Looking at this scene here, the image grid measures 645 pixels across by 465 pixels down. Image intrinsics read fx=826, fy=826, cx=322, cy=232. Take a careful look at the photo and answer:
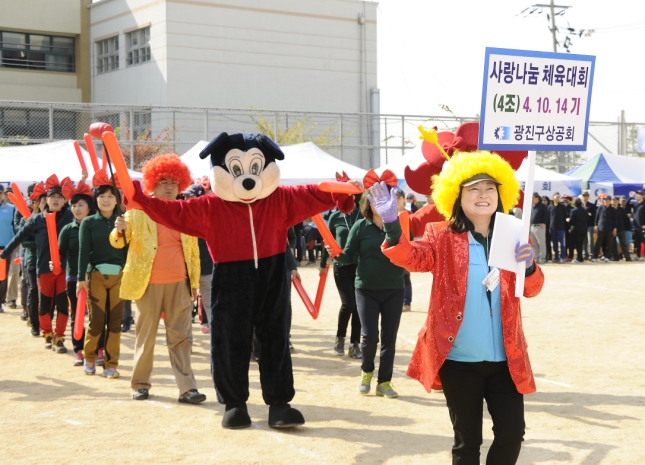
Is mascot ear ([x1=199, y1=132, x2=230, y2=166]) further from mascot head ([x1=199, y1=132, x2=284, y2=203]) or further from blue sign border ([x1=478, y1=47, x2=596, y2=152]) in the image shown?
blue sign border ([x1=478, y1=47, x2=596, y2=152])

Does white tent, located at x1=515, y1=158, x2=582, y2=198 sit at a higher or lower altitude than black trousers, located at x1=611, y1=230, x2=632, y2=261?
higher

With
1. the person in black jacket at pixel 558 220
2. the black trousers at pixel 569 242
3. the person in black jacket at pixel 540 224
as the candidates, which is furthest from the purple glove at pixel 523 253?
the black trousers at pixel 569 242

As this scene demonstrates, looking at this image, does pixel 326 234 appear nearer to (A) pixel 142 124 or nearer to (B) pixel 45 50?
(A) pixel 142 124

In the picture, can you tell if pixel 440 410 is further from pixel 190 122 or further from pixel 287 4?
pixel 287 4

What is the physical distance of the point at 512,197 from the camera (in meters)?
4.44

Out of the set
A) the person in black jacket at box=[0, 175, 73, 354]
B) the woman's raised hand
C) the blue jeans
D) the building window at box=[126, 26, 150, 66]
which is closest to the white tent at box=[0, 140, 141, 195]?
the person in black jacket at box=[0, 175, 73, 354]

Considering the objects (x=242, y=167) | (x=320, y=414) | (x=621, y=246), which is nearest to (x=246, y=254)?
(x=242, y=167)

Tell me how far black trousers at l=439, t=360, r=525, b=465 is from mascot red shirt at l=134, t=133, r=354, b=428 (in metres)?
2.19

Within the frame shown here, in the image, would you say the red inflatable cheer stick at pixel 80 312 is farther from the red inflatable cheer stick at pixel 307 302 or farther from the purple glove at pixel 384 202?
the purple glove at pixel 384 202

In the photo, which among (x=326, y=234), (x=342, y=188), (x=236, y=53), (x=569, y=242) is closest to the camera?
(x=342, y=188)

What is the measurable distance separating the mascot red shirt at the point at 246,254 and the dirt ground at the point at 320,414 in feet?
1.13

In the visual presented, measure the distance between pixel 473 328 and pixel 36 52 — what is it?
121 ft

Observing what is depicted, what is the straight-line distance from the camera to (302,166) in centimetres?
2023

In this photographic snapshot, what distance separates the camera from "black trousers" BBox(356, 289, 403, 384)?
23.4ft
